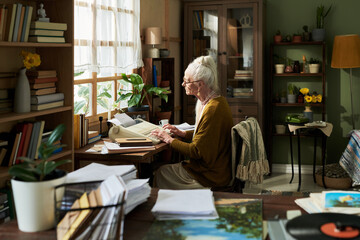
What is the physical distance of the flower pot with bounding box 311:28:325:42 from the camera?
19.5 feet

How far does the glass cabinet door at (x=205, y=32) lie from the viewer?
615 centimetres

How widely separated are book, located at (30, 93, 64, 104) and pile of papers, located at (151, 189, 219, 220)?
1502 millimetres

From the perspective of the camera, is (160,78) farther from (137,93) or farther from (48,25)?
(48,25)

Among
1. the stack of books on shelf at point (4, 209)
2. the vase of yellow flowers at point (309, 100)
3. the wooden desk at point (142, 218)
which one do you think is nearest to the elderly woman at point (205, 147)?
the stack of books on shelf at point (4, 209)

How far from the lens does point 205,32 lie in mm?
6203

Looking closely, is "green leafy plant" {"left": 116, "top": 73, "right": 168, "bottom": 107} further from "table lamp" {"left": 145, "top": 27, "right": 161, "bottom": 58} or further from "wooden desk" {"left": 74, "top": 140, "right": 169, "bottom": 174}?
"wooden desk" {"left": 74, "top": 140, "right": 169, "bottom": 174}

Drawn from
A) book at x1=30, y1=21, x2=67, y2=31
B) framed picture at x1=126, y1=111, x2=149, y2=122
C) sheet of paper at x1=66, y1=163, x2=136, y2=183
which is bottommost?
sheet of paper at x1=66, y1=163, x2=136, y2=183

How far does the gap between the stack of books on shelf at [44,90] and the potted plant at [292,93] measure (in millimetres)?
3698

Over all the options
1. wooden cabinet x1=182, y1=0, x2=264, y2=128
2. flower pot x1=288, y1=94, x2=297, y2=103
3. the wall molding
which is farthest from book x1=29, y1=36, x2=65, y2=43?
the wall molding

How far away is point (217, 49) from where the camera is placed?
6.15 metres

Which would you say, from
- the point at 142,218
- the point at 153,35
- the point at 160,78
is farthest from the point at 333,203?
the point at 153,35

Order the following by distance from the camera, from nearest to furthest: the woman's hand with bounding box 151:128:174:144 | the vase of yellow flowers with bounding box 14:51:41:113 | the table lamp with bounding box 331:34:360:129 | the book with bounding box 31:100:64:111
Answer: the vase of yellow flowers with bounding box 14:51:41:113 → the book with bounding box 31:100:64:111 → the woman's hand with bounding box 151:128:174:144 → the table lamp with bounding box 331:34:360:129

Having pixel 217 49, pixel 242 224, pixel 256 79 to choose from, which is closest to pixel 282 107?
pixel 256 79

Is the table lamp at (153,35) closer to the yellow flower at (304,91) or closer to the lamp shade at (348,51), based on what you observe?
the yellow flower at (304,91)
